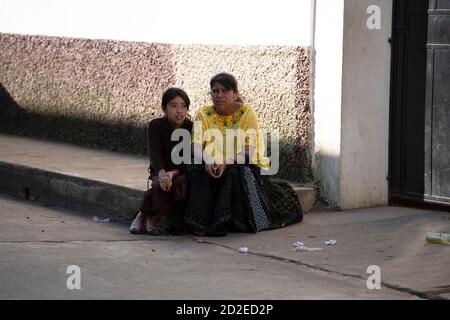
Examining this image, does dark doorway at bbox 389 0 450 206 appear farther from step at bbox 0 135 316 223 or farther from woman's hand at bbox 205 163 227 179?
woman's hand at bbox 205 163 227 179

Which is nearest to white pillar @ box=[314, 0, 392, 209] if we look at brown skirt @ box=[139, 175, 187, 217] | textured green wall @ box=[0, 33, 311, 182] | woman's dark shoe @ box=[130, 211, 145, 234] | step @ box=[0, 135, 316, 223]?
textured green wall @ box=[0, 33, 311, 182]

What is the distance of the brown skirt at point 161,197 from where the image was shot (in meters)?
8.09

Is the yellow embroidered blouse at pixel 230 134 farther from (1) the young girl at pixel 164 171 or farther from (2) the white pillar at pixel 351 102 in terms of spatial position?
(2) the white pillar at pixel 351 102

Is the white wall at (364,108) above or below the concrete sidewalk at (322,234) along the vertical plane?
above

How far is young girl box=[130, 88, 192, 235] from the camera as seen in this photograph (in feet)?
26.6

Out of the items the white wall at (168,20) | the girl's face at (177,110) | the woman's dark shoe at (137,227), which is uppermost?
the white wall at (168,20)

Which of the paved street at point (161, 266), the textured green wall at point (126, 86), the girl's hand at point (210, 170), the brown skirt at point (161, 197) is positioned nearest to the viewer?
the paved street at point (161, 266)

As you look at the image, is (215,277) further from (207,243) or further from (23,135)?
(23,135)

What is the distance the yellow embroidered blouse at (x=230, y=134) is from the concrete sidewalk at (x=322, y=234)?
2.08 ft

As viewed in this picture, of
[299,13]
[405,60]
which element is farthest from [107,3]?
[405,60]

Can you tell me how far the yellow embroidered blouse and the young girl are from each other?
18cm

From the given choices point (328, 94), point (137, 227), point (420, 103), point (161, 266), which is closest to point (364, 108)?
point (328, 94)

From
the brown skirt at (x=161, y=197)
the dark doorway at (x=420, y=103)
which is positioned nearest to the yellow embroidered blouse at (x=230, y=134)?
the brown skirt at (x=161, y=197)

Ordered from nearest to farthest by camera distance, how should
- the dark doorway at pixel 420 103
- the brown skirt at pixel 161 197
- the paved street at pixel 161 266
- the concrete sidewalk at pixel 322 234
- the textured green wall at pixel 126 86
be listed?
the paved street at pixel 161 266
the concrete sidewalk at pixel 322 234
the brown skirt at pixel 161 197
the dark doorway at pixel 420 103
the textured green wall at pixel 126 86
